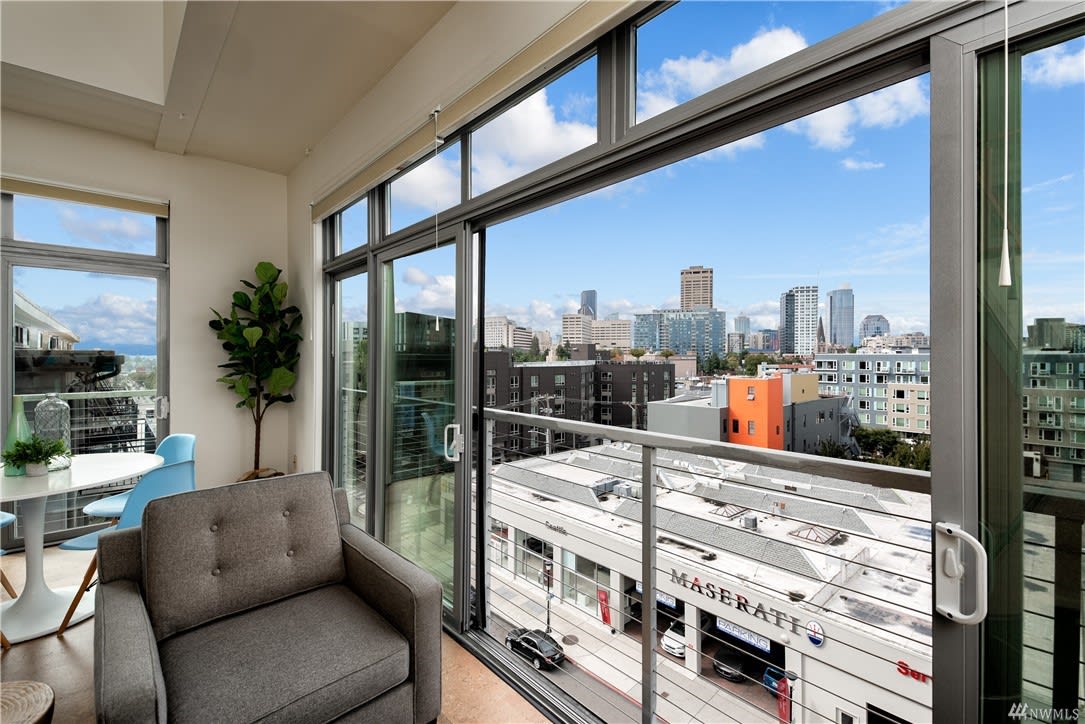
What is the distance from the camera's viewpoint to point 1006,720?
901mm

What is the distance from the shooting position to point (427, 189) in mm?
2580

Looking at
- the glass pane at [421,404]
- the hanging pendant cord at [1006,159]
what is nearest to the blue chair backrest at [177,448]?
the glass pane at [421,404]

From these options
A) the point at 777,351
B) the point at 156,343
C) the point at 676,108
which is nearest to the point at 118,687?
the point at 777,351

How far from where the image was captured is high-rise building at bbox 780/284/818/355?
4.00 ft

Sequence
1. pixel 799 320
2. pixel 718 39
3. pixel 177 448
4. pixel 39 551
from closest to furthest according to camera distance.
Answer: pixel 799 320 < pixel 718 39 < pixel 39 551 < pixel 177 448

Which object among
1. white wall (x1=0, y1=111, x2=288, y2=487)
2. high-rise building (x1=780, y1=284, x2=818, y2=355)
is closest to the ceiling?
white wall (x1=0, y1=111, x2=288, y2=487)

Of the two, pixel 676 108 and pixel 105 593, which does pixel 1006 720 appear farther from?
pixel 105 593

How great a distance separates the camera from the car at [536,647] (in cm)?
193

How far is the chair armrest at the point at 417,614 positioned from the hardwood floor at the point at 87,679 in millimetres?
301

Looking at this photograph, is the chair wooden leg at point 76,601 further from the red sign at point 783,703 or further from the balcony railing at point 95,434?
the red sign at point 783,703

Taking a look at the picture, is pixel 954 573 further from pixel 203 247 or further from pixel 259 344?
pixel 203 247

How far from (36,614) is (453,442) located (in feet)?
7.13

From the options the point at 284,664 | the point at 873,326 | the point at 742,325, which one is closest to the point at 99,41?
the point at 284,664

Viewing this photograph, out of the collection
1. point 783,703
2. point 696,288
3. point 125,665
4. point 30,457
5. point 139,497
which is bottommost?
point 783,703
